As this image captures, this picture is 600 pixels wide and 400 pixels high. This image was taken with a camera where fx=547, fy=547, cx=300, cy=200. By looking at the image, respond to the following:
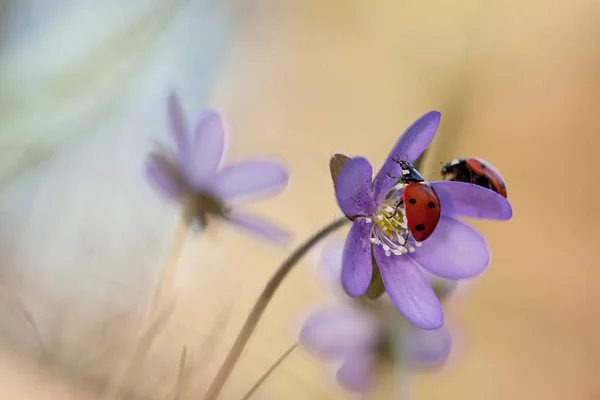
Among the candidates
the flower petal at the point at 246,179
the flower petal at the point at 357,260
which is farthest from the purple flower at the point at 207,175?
the flower petal at the point at 357,260

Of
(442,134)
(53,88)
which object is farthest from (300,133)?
(53,88)

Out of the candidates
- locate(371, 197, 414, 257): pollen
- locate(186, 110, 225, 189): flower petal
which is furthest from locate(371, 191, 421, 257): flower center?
locate(186, 110, 225, 189): flower petal

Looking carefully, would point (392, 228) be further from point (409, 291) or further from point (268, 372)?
point (268, 372)

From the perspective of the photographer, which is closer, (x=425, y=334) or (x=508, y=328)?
(x=425, y=334)

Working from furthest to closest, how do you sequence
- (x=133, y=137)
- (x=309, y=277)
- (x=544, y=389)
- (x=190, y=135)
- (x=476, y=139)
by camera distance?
(x=476, y=139) < (x=544, y=389) < (x=133, y=137) < (x=309, y=277) < (x=190, y=135)

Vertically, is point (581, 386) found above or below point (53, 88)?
below

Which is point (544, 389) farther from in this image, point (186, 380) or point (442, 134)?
point (186, 380)

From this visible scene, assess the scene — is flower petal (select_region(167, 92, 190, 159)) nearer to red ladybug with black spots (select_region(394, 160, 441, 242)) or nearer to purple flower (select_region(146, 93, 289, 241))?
purple flower (select_region(146, 93, 289, 241))
